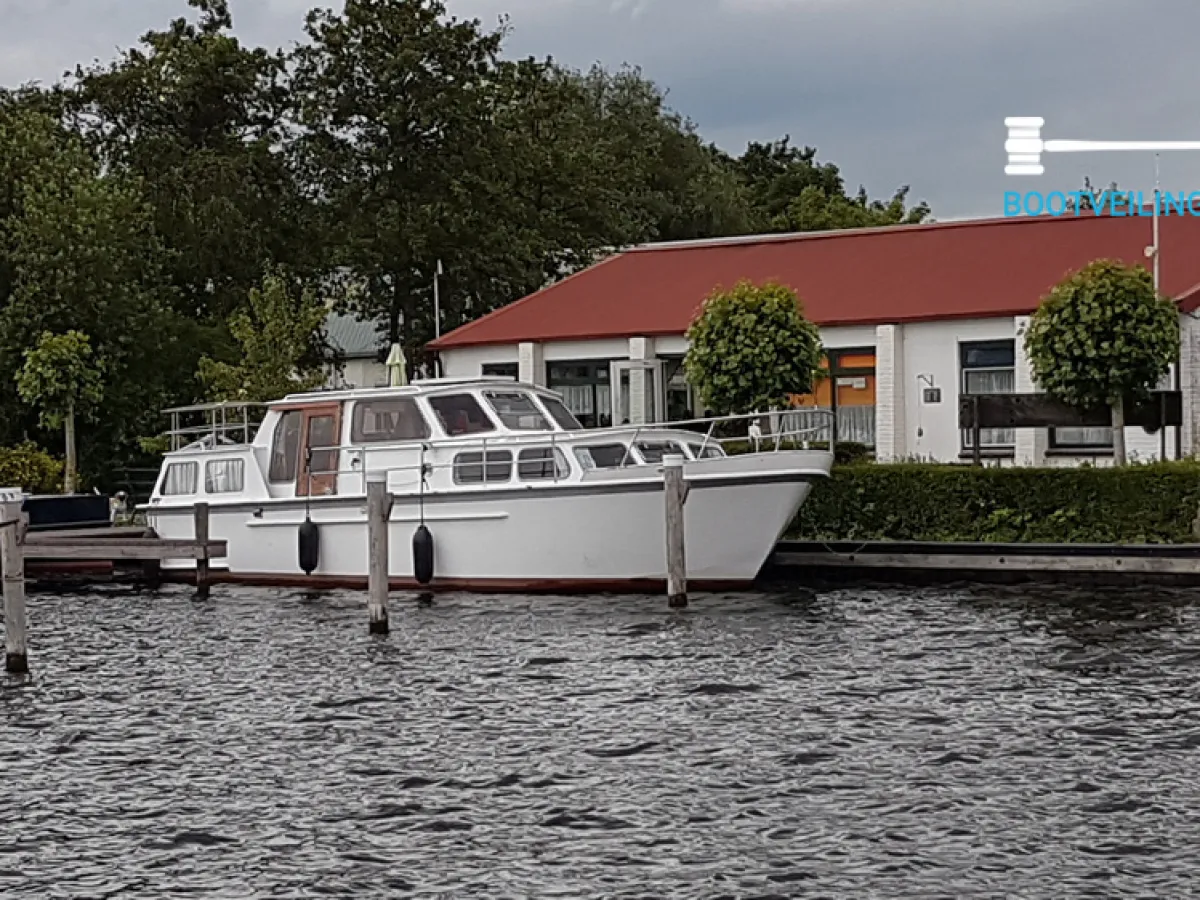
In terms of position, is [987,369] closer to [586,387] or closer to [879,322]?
[879,322]

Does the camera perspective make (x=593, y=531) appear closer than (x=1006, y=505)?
Yes

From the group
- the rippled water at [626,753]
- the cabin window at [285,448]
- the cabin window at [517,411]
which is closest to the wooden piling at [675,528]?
the rippled water at [626,753]

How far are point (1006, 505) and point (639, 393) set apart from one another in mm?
14464

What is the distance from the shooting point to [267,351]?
1624 inches

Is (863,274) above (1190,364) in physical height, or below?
above

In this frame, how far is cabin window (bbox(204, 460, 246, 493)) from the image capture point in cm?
2944

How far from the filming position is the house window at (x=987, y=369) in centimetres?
3631

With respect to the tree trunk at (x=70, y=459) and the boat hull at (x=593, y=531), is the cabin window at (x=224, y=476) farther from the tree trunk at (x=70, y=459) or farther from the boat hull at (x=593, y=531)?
the tree trunk at (x=70, y=459)

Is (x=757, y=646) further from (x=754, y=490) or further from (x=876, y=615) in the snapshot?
(x=754, y=490)

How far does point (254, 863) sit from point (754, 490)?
13.8m

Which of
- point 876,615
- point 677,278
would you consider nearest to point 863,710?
point 876,615

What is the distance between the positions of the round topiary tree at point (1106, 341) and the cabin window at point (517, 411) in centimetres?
768

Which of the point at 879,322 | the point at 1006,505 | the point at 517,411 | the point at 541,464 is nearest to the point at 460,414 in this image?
the point at 517,411

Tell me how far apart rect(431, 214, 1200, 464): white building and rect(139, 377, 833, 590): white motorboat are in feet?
33.3
